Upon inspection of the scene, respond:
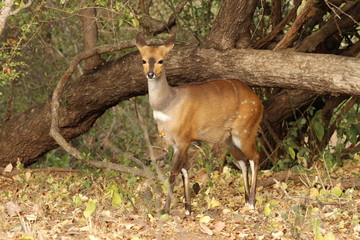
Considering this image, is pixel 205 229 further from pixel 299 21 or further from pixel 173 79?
pixel 299 21

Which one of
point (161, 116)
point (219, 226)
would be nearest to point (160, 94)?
point (161, 116)

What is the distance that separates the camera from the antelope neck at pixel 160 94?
5.62 meters

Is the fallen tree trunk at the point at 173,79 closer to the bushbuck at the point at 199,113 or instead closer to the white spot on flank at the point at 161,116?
the bushbuck at the point at 199,113

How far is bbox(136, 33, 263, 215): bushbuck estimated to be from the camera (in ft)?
18.3

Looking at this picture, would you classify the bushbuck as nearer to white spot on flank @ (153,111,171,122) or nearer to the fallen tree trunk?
white spot on flank @ (153,111,171,122)

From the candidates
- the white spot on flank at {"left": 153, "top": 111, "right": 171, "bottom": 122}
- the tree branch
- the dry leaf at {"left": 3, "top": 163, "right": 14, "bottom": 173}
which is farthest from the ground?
the tree branch

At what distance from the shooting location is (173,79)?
6730 millimetres

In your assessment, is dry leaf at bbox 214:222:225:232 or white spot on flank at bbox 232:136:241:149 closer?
dry leaf at bbox 214:222:225:232

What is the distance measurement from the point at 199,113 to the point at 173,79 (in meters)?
1.05

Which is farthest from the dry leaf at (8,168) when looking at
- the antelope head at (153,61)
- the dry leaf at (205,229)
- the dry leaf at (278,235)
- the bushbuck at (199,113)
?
the dry leaf at (278,235)

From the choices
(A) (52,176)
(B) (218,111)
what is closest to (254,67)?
(B) (218,111)

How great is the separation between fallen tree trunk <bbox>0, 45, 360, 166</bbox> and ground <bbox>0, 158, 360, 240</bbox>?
850 millimetres

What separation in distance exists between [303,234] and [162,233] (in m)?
0.98

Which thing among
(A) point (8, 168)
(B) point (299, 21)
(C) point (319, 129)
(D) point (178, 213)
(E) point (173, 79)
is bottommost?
(C) point (319, 129)
